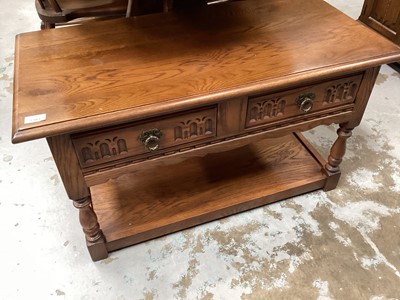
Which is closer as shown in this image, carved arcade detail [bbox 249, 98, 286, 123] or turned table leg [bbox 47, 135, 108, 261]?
turned table leg [bbox 47, 135, 108, 261]

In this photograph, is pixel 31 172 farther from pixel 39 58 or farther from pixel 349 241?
Result: pixel 349 241

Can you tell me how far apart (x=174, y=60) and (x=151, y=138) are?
0.23m

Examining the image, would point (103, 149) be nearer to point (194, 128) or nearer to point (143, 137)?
point (143, 137)

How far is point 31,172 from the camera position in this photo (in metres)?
1.43

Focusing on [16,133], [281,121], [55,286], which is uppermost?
[16,133]

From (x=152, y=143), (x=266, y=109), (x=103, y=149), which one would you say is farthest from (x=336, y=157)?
(x=103, y=149)

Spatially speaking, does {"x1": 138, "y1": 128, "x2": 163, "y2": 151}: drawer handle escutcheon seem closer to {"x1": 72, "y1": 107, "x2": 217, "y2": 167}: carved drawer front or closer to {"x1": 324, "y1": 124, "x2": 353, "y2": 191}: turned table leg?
{"x1": 72, "y1": 107, "x2": 217, "y2": 167}: carved drawer front

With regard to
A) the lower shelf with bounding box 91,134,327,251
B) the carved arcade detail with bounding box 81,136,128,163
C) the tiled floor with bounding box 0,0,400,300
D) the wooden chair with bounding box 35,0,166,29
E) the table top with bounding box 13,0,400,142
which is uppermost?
the table top with bounding box 13,0,400,142

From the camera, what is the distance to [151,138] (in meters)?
0.89

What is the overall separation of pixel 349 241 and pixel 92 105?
94 cm

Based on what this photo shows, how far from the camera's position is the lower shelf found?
1184 millimetres

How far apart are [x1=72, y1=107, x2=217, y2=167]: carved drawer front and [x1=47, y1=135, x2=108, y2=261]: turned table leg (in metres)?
0.02

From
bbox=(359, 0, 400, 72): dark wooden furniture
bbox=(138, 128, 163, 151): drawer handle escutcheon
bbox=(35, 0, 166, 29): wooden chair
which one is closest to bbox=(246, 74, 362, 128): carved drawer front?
bbox=(138, 128, 163, 151): drawer handle escutcheon

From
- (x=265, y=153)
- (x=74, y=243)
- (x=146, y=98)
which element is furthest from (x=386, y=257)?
(x=74, y=243)
